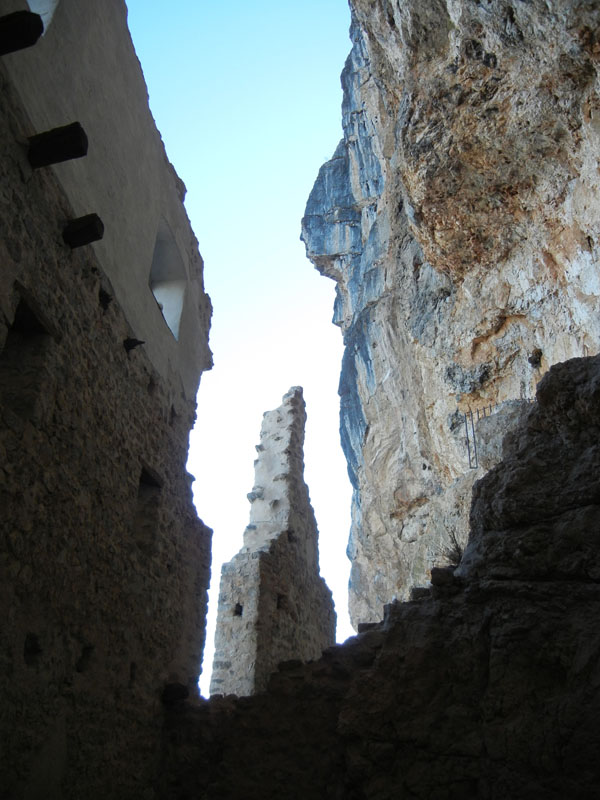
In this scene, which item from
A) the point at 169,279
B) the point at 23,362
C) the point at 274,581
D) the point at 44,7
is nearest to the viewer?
the point at 23,362

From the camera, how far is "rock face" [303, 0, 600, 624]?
9469 mm

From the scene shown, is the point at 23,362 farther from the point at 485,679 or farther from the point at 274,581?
the point at 274,581

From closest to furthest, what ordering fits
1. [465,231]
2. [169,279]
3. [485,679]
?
1. [485,679]
2. [169,279]
3. [465,231]

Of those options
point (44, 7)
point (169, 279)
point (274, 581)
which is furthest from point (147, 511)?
point (44, 7)

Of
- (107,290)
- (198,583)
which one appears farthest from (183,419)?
(107,290)

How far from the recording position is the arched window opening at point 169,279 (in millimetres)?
7785

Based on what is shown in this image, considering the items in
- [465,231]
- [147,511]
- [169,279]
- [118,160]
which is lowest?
[147,511]

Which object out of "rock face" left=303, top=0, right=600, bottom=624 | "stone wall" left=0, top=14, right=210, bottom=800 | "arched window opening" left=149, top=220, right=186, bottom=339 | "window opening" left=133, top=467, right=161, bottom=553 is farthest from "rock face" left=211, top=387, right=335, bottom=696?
"arched window opening" left=149, top=220, right=186, bottom=339

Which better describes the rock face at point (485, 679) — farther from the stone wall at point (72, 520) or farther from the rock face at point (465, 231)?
the rock face at point (465, 231)

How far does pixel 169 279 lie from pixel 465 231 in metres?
6.62

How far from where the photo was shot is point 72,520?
15.0 ft

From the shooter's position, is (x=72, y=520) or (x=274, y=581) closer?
(x=72, y=520)

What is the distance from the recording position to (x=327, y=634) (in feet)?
34.1

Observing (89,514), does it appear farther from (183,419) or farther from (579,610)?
(579,610)
